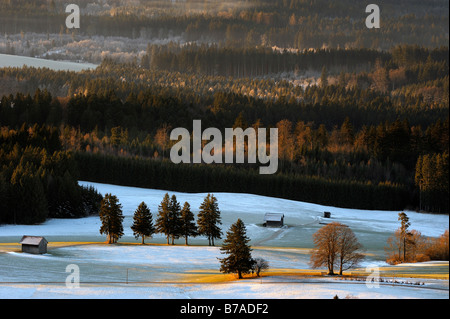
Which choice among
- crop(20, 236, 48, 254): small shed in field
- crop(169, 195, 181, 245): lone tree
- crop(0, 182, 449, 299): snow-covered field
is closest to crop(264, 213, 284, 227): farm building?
crop(0, 182, 449, 299): snow-covered field

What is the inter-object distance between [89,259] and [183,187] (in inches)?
3581

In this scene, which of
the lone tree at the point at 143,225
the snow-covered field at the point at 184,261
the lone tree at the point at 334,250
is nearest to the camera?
the snow-covered field at the point at 184,261

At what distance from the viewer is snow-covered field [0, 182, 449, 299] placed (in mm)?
55031

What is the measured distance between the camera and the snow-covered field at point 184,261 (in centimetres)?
5503

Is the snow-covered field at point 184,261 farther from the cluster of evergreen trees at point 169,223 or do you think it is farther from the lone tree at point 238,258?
the lone tree at point 238,258

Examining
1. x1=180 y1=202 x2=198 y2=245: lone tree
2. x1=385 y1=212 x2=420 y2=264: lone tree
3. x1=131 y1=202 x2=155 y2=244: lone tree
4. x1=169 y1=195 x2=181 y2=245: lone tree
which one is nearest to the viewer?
x1=385 y1=212 x2=420 y2=264: lone tree

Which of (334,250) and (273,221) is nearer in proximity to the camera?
(334,250)

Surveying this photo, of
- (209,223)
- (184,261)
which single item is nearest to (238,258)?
(184,261)

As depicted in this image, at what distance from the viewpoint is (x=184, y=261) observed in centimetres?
7675

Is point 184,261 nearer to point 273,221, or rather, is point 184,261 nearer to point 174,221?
point 174,221

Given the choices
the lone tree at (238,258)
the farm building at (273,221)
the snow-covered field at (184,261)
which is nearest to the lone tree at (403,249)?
the snow-covered field at (184,261)

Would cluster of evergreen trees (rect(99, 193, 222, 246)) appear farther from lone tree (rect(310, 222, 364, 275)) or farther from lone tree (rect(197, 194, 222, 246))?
lone tree (rect(310, 222, 364, 275))

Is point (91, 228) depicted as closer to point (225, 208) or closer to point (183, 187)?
point (225, 208)
